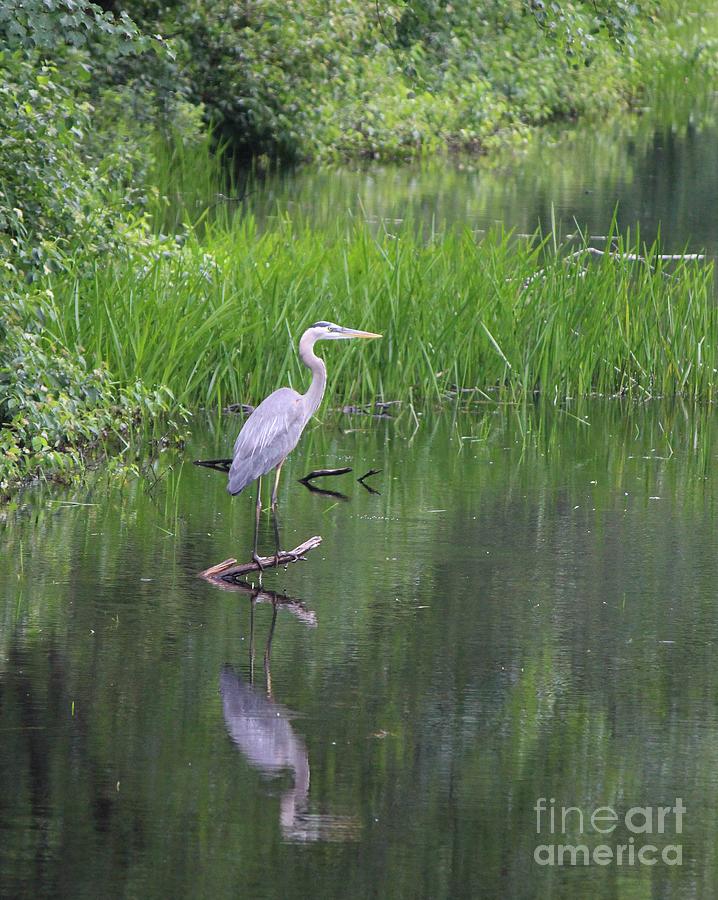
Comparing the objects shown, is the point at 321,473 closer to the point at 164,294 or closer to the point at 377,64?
the point at 164,294

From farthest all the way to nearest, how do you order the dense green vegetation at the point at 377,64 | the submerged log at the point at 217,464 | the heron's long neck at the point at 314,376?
the dense green vegetation at the point at 377,64, the submerged log at the point at 217,464, the heron's long neck at the point at 314,376

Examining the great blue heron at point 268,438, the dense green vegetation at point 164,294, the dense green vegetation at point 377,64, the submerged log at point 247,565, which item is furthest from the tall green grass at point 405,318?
the dense green vegetation at point 377,64

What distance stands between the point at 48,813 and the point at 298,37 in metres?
20.4

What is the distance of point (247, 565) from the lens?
7.97 metres

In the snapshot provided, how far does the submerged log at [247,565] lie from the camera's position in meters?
7.93

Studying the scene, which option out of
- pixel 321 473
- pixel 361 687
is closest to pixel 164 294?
pixel 321 473

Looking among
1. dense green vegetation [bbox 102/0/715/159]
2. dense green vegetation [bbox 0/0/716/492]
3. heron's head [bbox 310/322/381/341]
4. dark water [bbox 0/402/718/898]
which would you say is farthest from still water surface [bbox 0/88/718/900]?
dense green vegetation [bbox 102/0/715/159]

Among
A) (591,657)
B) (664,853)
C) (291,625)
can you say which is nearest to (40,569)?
(291,625)

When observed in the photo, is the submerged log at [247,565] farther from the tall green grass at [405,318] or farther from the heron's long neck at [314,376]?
the tall green grass at [405,318]

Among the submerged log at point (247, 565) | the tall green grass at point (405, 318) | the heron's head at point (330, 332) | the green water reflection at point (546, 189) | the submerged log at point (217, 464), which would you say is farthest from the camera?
the green water reflection at point (546, 189)

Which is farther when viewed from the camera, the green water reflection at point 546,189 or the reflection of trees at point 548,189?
the reflection of trees at point 548,189

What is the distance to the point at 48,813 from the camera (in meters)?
5.24

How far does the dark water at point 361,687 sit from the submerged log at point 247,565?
7cm

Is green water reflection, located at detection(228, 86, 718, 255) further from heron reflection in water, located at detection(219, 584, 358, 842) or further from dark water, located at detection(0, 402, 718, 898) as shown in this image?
heron reflection in water, located at detection(219, 584, 358, 842)
